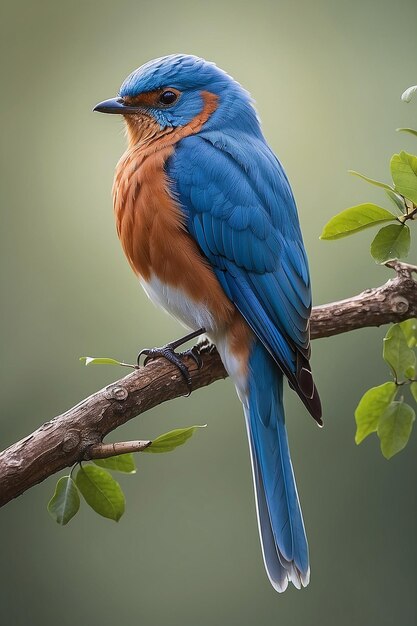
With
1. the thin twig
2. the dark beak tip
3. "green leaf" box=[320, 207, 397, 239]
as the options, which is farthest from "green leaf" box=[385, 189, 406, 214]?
the dark beak tip

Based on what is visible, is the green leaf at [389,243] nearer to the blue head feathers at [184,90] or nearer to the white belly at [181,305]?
the white belly at [181,305]

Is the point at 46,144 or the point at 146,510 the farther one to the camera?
the point at 46,144

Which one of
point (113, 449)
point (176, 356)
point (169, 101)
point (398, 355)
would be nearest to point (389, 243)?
point (398, 355)

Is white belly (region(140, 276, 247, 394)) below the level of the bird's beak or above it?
below

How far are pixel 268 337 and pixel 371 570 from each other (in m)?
2.95

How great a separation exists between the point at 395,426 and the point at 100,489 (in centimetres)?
86

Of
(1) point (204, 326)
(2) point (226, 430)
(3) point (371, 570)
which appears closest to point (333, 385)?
(2) point (226, 430)

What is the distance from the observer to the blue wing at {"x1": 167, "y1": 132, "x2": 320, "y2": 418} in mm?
3480

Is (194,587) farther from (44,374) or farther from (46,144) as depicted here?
(46,144)

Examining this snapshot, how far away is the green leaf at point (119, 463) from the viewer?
2916 millimetres

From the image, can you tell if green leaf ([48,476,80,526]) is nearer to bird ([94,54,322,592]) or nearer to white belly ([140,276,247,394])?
bird ([94,54,322,592])

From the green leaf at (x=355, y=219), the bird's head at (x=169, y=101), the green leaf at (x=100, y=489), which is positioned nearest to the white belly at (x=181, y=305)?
the bird's head at (x=169, y=101)

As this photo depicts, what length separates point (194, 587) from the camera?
6152mm

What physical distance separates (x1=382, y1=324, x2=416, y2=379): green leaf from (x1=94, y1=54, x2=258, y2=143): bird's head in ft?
3.96
